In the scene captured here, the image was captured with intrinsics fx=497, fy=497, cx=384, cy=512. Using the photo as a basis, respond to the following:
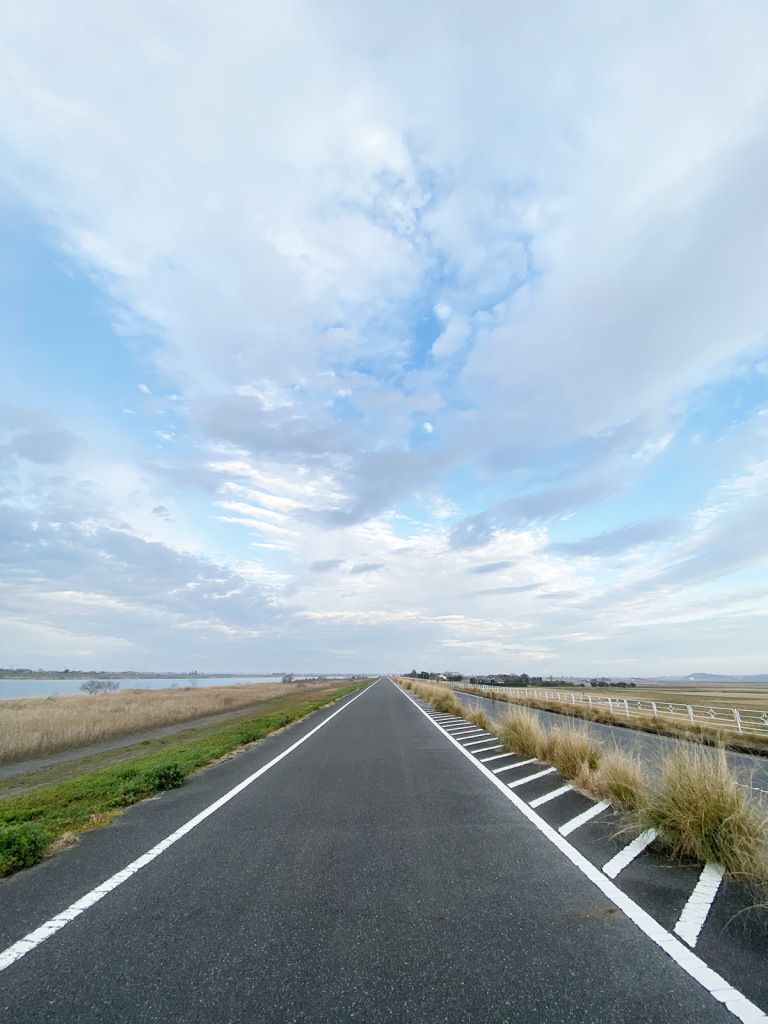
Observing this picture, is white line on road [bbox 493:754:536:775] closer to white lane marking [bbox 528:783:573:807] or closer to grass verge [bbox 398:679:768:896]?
white lane marking [bbox 528:783:573:807]

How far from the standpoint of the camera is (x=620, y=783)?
7008 mm

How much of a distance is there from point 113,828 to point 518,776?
6.82 metres

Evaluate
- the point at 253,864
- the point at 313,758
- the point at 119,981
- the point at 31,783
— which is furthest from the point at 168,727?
the point at 119,981

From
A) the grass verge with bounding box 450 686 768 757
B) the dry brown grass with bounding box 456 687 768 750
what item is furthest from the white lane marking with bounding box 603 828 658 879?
the dry brown grass with bounding box 456 687 768 750

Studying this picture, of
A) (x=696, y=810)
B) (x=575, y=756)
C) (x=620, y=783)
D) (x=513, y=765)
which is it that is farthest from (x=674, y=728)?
(x=696, y=810)

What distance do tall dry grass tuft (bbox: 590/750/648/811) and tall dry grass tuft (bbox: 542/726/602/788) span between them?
1.53ft

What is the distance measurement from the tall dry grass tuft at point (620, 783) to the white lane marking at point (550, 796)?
475mm

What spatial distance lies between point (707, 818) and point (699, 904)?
4.55ft

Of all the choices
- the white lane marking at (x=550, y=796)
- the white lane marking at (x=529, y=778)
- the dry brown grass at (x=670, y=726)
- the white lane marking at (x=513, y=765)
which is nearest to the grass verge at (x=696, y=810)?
the white lane marking at (x=550, y=796)

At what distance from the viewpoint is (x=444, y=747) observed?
13438 mm

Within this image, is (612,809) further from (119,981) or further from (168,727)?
(168,727)

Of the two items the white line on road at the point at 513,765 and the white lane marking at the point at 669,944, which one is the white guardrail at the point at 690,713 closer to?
the white line on road at the point at 513,765

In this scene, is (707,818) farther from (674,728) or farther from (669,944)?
(674,728)

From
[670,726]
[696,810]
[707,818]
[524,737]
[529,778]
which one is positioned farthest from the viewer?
[670,726]
